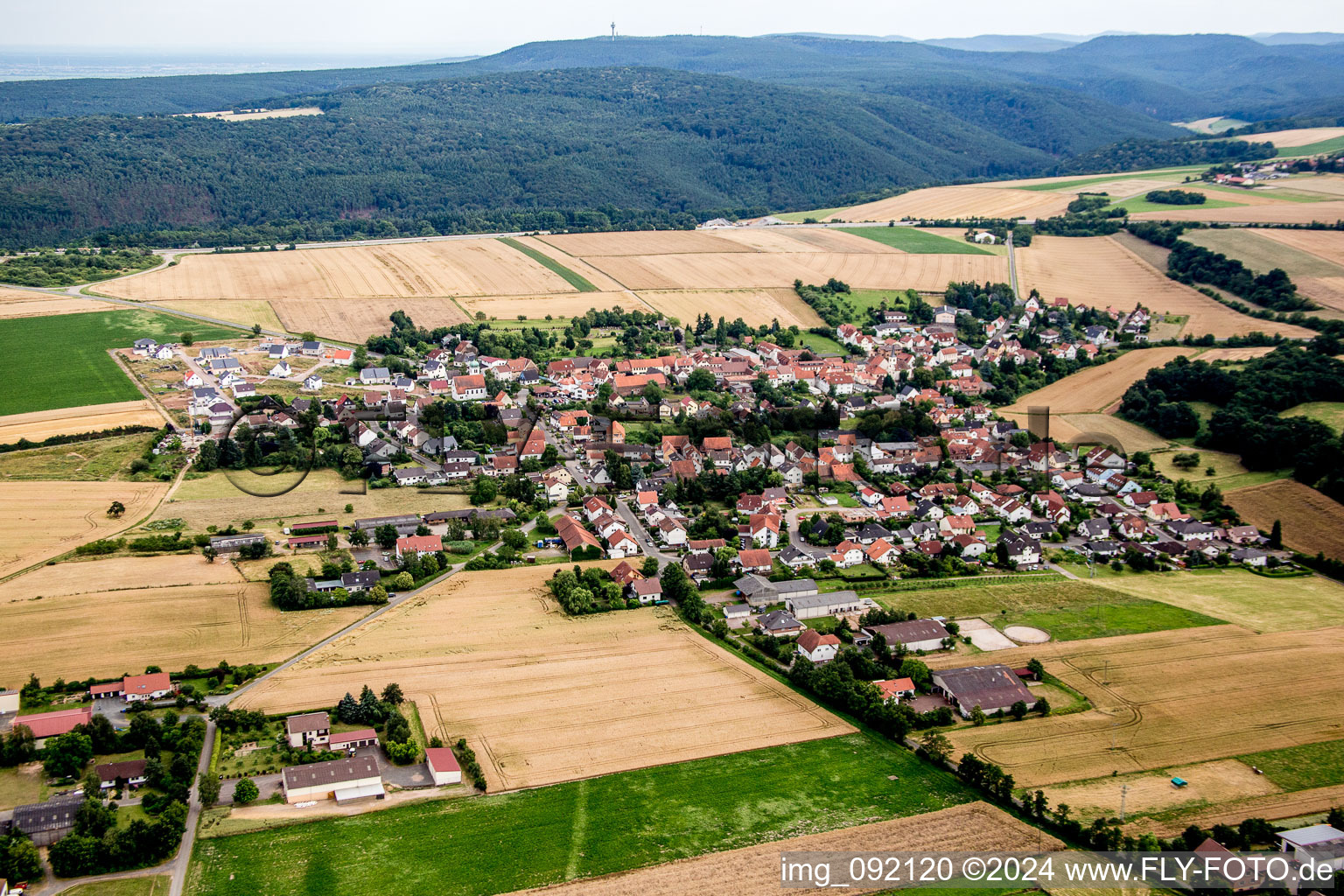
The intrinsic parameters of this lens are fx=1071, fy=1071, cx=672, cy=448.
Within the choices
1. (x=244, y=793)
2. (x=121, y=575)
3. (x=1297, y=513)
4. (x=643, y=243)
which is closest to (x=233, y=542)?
(x=121, y=575)

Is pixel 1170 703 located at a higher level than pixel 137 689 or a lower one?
lower

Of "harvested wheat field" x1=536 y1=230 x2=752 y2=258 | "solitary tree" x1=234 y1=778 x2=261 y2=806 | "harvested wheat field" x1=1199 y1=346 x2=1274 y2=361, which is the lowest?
"solitary tree" x1=234 y1=778 x2=261 y2=806

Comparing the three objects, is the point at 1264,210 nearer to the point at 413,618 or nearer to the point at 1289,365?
the point at 1289,365

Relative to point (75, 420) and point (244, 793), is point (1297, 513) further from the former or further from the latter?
point (75, 420)

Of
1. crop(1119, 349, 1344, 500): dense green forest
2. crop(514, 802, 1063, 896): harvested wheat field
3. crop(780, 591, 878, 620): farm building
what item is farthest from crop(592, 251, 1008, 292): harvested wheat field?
crop(514, 802, 1063, 896): harvested wheat field

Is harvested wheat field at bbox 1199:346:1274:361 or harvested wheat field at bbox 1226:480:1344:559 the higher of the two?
harvested wheat field at bbox 1199:346:1274:361

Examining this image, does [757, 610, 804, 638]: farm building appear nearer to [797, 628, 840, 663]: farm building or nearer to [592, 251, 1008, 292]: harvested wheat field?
[797, 628, 840, 663]: farm building

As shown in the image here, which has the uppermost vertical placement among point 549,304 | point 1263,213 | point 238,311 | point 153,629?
point 1263,213
